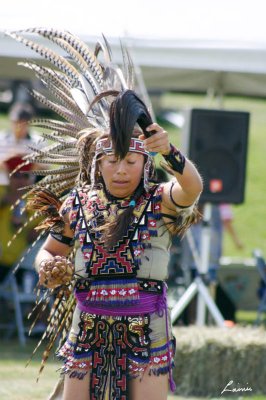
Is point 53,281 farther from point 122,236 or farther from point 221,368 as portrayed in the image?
point 221,368

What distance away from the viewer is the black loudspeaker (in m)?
8.46

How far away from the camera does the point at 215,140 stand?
852cm

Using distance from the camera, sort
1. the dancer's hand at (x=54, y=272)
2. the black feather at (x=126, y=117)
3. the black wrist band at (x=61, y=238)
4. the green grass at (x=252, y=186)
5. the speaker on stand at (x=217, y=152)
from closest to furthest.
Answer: the black feather at (x=126, y=117), the dancer's hand at (x=54, y=272), the black wrist band at (x=61, y=238), the speaker on stand at (x=217, y=152), the green grass at (x=252, y=186)

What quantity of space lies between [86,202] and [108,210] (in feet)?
0.43

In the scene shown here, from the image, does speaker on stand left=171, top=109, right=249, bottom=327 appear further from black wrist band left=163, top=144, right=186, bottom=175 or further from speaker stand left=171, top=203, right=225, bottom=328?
black wrist band left=163, top=144, right=186, bottom=175

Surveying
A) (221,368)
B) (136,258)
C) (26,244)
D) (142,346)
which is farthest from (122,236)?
(26,244)

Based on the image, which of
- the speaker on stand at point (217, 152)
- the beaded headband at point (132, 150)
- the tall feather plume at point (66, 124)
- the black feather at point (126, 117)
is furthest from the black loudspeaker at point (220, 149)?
the black feather at point (126, 117)

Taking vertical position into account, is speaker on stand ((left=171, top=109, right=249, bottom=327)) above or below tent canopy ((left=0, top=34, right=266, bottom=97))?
below

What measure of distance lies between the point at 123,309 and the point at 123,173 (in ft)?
1.75

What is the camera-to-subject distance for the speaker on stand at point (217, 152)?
27.7 ft

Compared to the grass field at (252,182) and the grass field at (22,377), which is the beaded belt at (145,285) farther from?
the grass field at (252,182)

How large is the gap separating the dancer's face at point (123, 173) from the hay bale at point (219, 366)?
2990 millimetres

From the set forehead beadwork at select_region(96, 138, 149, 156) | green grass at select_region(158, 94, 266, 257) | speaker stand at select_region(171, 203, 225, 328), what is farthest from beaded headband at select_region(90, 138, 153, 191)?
green grass at select_region(158, 94, 266, 257)

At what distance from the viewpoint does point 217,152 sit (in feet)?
27.9
